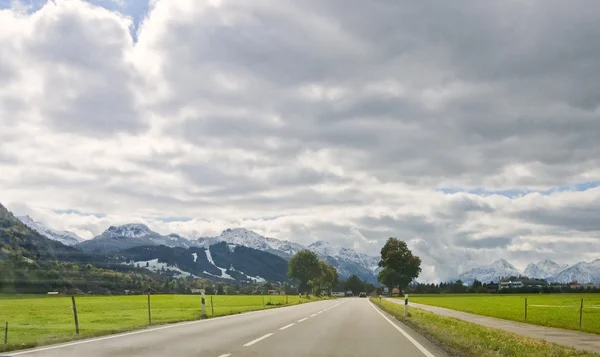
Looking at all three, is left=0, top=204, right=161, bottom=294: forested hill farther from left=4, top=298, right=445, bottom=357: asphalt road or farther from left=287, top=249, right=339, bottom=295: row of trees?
left=4, top=298, right=445, bottom=357: asphalt road

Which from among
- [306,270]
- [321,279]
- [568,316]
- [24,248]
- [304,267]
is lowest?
[321,279]

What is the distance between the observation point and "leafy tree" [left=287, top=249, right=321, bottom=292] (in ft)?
534

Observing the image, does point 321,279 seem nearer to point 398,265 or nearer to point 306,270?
point 306,270

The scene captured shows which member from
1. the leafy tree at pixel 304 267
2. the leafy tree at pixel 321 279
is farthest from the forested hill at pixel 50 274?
the leafy tree at pixel 321 279

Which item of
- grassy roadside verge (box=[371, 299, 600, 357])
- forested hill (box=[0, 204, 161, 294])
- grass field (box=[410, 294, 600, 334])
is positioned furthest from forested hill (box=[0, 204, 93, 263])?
grassy roadside verge (box=[371, 299, 600, 357])

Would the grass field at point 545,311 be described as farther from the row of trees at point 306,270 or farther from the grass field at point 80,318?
the row of trees at point 306,270

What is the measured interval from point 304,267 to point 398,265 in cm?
3475

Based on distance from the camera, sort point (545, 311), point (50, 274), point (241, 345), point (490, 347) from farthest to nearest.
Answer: point (50, 274)
point (545, 311)
point (241, 345)
point (490, 347)

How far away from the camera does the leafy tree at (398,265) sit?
136 meters

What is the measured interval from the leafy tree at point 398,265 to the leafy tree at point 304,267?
28.2 m

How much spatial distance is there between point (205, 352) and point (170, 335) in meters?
5.22

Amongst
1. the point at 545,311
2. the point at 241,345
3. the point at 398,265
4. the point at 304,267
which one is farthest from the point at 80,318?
the point at 304,267

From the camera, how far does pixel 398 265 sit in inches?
5384

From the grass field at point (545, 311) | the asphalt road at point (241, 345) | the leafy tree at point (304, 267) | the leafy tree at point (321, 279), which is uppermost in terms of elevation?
the asphalt road at point (241, 345)
